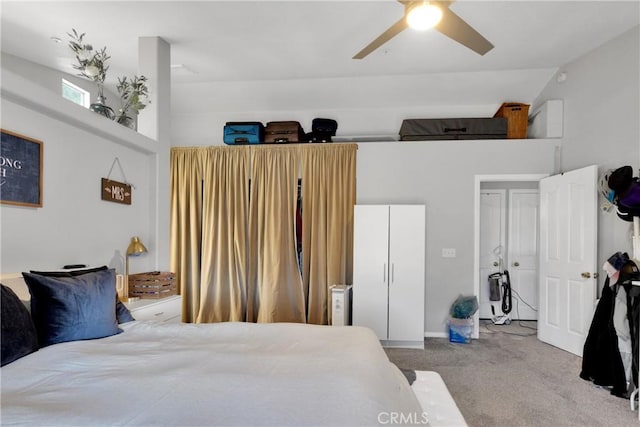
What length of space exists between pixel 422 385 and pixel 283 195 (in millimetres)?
3026

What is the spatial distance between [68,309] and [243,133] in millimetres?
3218

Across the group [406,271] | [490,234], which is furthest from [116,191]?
[490,234]

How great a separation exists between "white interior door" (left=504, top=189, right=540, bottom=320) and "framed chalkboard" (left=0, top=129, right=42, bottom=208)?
5.43 m

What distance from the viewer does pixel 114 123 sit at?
8.54 feet

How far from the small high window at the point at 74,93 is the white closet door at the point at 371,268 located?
359 cm

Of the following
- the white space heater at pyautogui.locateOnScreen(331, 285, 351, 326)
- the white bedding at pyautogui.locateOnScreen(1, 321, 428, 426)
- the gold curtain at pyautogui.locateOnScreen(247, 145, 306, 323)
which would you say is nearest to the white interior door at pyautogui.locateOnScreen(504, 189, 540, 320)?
the white space heater at pyautogui.locateOnScreen(331, 285, 351, 326)

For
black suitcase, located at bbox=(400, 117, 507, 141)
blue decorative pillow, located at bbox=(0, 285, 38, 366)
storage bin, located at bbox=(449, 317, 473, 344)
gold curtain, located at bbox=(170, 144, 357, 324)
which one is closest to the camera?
blue decorative pillow, located at bbox=(0, 285, 38, 366)

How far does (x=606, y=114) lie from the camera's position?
11.1 feet

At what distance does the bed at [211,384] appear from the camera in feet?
3.56

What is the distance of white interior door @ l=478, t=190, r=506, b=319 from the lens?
4.99 m

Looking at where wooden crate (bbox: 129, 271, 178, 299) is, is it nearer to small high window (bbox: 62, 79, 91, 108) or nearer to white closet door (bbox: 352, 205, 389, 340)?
white closet door (bbox: 352, 205, 389, 340)

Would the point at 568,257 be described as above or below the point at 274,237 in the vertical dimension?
below

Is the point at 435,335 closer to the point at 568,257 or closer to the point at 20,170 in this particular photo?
the point at 568,257

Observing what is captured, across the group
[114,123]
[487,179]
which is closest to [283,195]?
[114,123]
